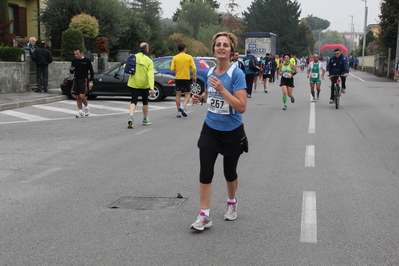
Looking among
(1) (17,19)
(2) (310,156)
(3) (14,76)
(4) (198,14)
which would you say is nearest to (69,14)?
(1) (17,19)

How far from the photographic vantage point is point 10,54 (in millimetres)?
18344

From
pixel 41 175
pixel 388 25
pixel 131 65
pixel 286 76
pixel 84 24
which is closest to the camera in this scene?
pixel 41 175

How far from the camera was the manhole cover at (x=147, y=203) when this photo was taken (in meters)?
5.45

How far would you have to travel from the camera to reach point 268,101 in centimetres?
1850

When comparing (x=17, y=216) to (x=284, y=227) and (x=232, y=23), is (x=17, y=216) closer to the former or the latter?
(x=284, y=227)

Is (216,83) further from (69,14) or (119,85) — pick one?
(69,14)

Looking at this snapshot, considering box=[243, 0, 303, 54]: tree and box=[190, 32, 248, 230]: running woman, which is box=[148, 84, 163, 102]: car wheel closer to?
box=[190, 32, 248, 230]: running woman

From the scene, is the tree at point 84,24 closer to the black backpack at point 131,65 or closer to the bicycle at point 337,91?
the bicycle at point 337,91

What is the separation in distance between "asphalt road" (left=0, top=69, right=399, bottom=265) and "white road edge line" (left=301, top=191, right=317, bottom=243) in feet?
0.06

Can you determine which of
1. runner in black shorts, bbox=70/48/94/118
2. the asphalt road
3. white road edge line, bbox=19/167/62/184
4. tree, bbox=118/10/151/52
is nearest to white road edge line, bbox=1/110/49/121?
runner in black shorts, bbox=70/48/94/118

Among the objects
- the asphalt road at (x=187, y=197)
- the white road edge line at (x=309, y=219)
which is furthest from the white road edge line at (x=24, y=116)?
the white road edge line at (x=309, y=219)

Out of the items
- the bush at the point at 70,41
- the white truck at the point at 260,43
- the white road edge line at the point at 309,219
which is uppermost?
the white truck at the point at 260,43

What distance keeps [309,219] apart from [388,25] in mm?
40459

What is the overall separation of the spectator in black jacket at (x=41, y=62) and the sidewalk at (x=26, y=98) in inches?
14.1
